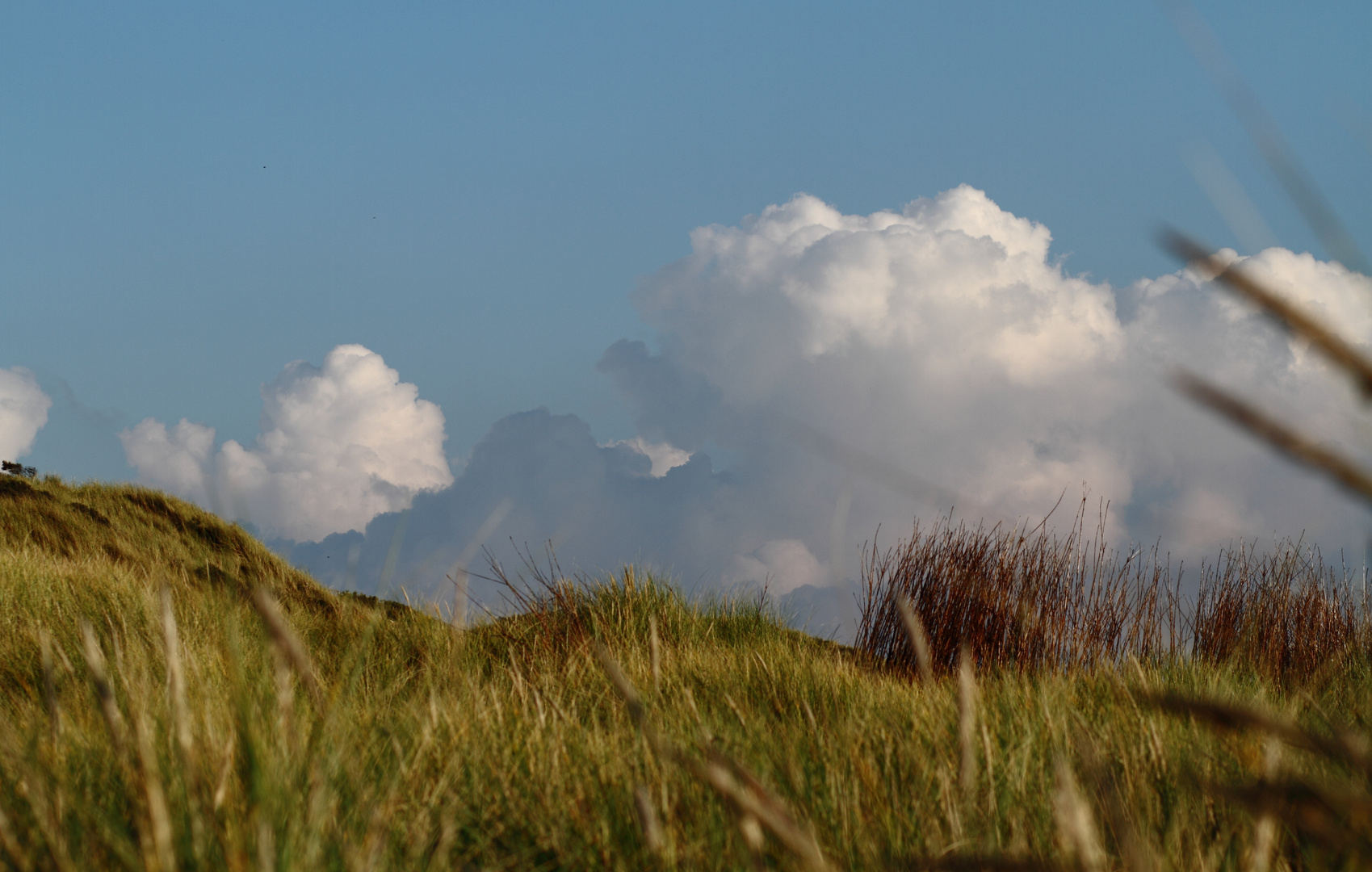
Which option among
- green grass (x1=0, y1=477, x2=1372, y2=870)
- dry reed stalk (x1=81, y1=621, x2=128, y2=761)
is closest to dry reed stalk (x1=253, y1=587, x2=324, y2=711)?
green grass (x1=0, y1=477, x2=1372, y2=870)

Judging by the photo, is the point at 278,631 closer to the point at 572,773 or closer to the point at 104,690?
the point at 104,690

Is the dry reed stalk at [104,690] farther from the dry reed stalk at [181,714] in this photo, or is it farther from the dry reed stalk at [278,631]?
the dry reed stalk at [278,631]

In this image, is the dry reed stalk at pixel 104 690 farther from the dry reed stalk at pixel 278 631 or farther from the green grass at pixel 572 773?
the dry reed stalk at pixel 278 631

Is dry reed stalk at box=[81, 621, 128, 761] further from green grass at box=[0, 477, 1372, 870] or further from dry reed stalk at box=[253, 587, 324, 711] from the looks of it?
dry reed stalk at box=[253, 587, 324, 711]

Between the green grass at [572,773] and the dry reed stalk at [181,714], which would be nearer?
the dry reed stalk at [181,714]

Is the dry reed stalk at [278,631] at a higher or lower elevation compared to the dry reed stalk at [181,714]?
higher

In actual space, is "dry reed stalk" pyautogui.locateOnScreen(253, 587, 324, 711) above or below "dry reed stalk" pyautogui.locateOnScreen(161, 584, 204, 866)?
above

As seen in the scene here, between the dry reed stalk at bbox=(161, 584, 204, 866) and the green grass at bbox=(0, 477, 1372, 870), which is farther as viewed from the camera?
the green grass at bbox=(0, 477, 1372, 870)

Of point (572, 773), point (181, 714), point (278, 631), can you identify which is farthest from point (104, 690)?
point (572, 773)

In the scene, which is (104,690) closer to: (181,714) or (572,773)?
(181,714)

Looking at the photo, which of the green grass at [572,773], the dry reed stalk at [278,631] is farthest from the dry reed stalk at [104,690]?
the dry reed stalk at [278,631]

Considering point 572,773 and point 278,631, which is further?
point 572,773

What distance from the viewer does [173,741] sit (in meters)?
1.66

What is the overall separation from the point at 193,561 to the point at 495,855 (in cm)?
887
